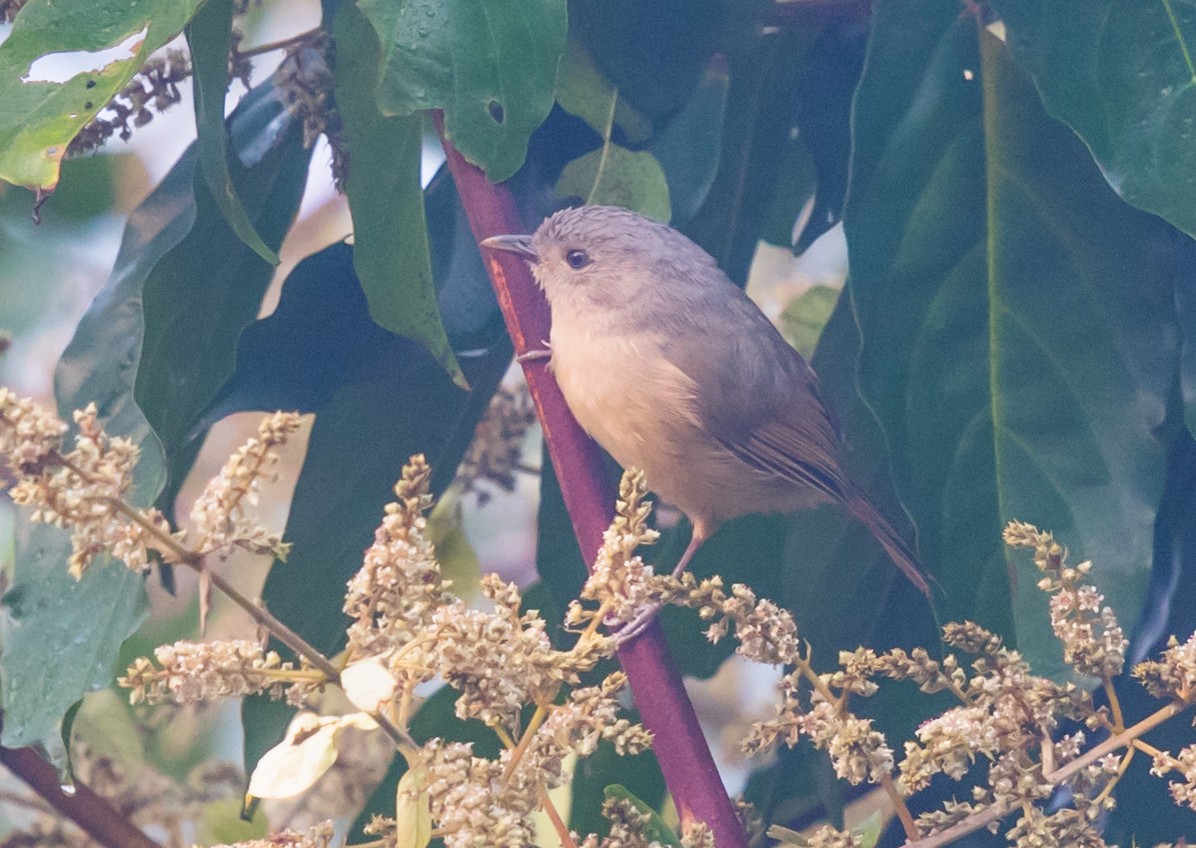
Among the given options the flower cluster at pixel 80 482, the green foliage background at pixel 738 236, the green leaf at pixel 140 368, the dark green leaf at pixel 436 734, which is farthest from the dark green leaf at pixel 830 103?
the flower cluster at pixel 80 482

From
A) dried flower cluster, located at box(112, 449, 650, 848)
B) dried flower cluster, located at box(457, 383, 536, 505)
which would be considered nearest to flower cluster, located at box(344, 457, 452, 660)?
dried flower cluster, located at box(112, 449, 650, 848)

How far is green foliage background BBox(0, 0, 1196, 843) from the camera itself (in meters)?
0.94

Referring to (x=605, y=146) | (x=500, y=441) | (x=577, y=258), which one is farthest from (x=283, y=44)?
(x=500, y=441)

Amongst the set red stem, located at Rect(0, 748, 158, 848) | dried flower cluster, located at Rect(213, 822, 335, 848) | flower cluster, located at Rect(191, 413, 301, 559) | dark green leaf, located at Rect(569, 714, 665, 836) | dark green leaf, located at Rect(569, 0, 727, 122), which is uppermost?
dark green leaf, located at Rect(569, 0, 727, 122)

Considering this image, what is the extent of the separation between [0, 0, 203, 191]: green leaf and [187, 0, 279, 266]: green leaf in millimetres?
74

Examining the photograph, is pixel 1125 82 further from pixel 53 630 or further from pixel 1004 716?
pixel 53 630

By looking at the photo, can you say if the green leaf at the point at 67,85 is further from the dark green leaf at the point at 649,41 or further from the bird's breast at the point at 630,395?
the bird's breast at the point at 630,395

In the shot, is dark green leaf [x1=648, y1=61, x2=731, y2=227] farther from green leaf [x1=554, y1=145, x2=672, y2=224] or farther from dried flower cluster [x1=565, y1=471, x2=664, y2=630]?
dried flower cluster [x1=565, y1=471, x2=664, y2=630]

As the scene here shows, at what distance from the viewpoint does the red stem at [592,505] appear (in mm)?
902

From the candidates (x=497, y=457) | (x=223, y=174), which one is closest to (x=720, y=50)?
(x=223, y=174)

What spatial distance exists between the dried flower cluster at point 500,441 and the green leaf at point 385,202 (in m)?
→ 0.44

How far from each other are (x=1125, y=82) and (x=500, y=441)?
84 cm

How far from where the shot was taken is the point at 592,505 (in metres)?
0.99

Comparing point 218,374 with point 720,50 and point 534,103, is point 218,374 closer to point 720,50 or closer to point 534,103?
point 534,103
